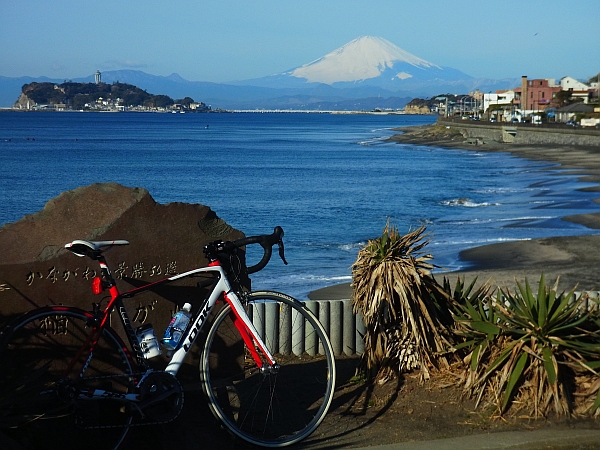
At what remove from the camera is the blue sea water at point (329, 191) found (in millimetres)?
21203

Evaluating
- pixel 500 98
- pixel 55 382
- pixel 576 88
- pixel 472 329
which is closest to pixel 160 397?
pixel 55 382

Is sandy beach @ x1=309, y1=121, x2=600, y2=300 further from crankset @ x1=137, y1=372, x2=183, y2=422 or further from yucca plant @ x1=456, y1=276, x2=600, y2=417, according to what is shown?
crankset @ x1=137, y1=372, x2=183, y2=422

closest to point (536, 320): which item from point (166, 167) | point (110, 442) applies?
point (110, 442)

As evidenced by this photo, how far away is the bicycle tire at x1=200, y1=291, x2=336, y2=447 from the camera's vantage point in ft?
16.1

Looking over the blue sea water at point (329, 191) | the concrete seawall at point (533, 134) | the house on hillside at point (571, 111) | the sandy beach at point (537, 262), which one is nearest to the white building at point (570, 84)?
the house on hillside at point (571, 111)

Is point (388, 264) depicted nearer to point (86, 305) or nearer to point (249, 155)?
point (86, 305)

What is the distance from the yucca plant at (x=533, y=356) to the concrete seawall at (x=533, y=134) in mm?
61345

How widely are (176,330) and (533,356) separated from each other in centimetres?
243

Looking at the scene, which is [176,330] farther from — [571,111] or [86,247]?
[571,111]

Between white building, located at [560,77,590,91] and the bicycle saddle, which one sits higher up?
white building, located at [560,77,590,91]

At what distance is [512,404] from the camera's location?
536 cm

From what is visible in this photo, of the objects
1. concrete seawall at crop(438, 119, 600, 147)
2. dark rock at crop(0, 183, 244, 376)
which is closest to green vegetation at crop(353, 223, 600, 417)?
dark rock at crop(0, 183, 244, 376)

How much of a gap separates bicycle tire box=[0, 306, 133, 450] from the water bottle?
0.90ft

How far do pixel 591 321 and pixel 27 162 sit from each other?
60344 mm
